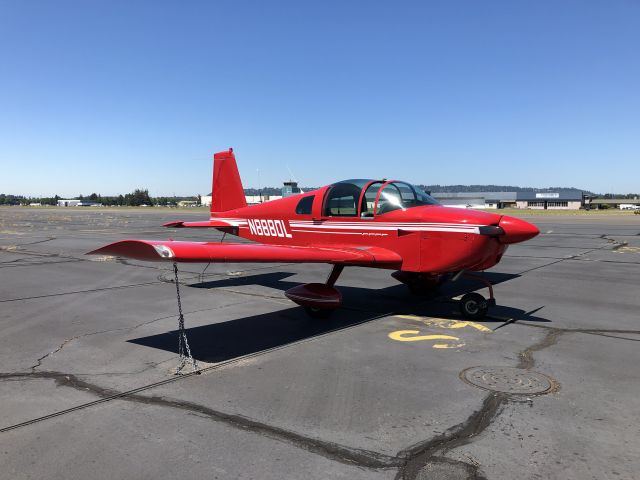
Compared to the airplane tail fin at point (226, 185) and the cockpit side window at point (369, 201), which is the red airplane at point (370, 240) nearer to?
the cockpit side window at point (369, 201)

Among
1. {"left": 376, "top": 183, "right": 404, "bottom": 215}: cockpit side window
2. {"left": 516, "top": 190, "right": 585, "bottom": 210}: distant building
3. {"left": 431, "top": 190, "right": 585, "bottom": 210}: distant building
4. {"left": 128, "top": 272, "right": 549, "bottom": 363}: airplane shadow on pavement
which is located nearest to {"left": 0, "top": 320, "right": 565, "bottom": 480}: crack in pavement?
{"left": 128, "top": 272, "right": 549, "bottom": 363}: airplane shadow on pavement

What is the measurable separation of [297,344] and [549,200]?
15923 centimetres

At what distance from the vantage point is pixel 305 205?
9.45 metres

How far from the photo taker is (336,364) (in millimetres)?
5562

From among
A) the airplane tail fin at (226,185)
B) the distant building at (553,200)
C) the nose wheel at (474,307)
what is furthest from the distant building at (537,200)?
the nose wheel at (474,307)

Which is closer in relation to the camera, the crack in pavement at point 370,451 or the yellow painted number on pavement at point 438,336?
the crack in pavement at point 370,451

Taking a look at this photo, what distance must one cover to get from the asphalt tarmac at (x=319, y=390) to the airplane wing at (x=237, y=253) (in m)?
1.13

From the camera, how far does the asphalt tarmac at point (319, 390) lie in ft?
11.3

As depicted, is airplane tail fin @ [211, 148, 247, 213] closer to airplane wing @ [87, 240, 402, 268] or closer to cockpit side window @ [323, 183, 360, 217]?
cockpit side window @ [323, 183, 360, 217]

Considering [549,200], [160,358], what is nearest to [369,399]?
[160,358]

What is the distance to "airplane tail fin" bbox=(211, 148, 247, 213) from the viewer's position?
12.6m

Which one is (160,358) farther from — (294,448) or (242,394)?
(294,448)

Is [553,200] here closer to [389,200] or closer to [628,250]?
[628,250]

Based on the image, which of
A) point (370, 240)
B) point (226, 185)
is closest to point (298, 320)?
point (370, 240)
